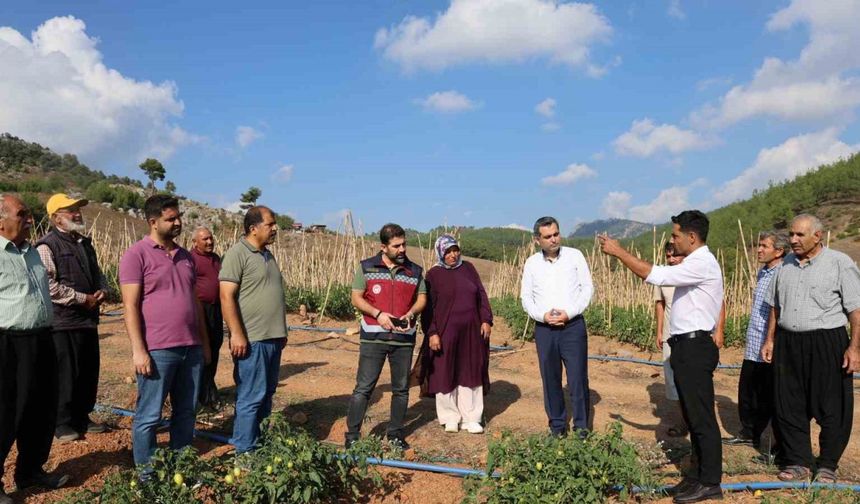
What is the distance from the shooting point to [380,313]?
415cm

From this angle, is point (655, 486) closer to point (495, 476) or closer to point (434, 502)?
point (495, 476)

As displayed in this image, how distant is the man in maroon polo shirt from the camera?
16.4 feet

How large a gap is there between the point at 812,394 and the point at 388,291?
2.90m

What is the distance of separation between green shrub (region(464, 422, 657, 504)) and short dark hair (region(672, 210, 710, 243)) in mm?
1226

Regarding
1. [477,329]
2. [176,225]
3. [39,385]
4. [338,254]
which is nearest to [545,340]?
[477,329]

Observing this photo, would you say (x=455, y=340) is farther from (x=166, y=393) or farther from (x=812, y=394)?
(x=812, y=394)

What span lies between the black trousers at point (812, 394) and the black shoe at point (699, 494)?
34.7 inches

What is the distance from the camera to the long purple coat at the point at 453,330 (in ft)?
15.6

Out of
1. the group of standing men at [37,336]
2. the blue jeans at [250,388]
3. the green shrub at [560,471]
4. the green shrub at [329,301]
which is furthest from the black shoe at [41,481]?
the green shrub at [329,301]

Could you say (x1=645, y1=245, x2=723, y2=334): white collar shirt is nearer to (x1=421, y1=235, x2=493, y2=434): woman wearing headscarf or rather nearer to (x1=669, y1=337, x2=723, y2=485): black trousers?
(x1=669, y1=337, x2=723, y2=485): black trousers

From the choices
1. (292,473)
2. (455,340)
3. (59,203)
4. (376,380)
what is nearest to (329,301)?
(455,340)

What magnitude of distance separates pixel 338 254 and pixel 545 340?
349 inches

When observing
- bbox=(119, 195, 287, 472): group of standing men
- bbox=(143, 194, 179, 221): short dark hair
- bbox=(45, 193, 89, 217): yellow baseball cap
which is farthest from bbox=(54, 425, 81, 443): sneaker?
bbox=(143, 194, 179, 221): short dark hair

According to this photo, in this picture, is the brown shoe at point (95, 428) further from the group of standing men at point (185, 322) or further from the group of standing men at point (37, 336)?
the group of standing men at point (185, 322)
